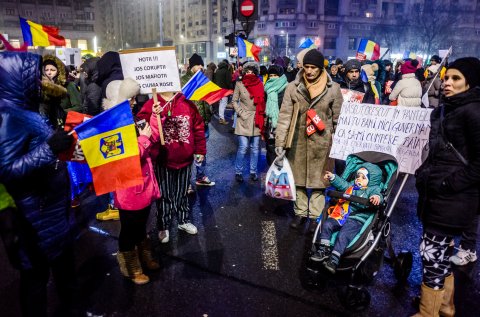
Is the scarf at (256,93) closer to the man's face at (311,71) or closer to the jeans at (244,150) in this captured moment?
the jeans at (244,150)

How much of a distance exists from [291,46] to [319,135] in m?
79.2

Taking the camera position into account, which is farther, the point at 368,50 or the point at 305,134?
the point at 368,50

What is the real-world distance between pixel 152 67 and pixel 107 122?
4.27 feet

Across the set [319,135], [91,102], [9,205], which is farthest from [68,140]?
[91,102]

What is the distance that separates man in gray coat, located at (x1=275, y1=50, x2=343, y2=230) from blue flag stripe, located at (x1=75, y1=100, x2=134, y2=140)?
252 cm

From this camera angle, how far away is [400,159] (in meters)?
3.95

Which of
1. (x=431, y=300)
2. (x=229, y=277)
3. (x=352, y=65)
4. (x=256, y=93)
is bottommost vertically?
(x=229, y=277)

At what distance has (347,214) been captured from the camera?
12.1 feet

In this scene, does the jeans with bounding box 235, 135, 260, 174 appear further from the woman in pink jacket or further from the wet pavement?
the woman in pink jacket

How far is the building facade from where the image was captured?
3081 inches

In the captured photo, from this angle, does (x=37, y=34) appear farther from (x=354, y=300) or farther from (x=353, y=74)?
(x=354, y=300)

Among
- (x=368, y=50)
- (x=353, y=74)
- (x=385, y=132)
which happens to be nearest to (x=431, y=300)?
(x=385, y=132)

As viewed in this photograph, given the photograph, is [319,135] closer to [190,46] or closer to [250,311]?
[250,311]

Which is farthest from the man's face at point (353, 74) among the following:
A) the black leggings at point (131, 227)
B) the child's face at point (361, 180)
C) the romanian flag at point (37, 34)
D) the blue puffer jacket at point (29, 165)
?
the romanian flag at point (37, 34)
